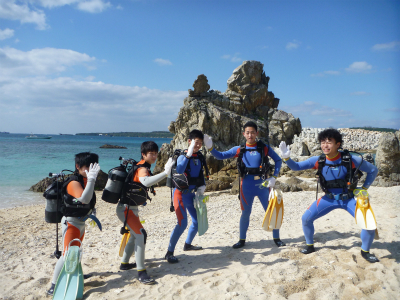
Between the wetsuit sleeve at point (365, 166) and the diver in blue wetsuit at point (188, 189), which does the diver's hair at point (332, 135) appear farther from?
the diver in blue wetsuit at point (188, 189)

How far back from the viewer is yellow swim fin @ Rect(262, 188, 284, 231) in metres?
4.69

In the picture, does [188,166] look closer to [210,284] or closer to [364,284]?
[210,284]

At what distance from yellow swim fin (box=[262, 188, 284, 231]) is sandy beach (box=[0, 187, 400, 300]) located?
1.64 feet

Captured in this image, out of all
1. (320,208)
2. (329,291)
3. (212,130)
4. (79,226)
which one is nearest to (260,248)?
(320,208)

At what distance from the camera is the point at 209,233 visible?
6.26 m

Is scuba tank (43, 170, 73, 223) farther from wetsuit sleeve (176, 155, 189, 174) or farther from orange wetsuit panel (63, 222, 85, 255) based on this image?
wetsuit sleeve (176, 155, 189, 174)

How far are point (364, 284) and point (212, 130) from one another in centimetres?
2239

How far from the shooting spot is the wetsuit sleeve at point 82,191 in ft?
11.0

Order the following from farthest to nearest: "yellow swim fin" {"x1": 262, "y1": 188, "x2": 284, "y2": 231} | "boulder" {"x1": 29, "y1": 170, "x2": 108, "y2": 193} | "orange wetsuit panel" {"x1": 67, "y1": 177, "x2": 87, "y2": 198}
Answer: "boulder" {"x1": 29, "y1": 170, "x2": 108, "y2": 193}, "yellow swim fin" {"x1": 262, "y1": 188, "x2": 284, "y2": 231}, "orange wetsuit panel" {"x1": 67, "y1": 177, "x2": 87, "y2": 198}

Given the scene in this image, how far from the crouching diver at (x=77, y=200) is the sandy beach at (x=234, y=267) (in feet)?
2.60

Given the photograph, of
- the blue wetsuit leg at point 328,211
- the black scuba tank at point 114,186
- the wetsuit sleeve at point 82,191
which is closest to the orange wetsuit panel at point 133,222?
the black scuba tank at point 114,186

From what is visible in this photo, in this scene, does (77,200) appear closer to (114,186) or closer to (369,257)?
(114,186)

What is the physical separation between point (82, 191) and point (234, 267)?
2.62 meters

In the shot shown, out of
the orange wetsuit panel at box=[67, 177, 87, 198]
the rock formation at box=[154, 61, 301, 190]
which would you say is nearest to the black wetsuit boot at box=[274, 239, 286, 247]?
the orange wetsuit panel at box=[67, 177, 87, 198]
